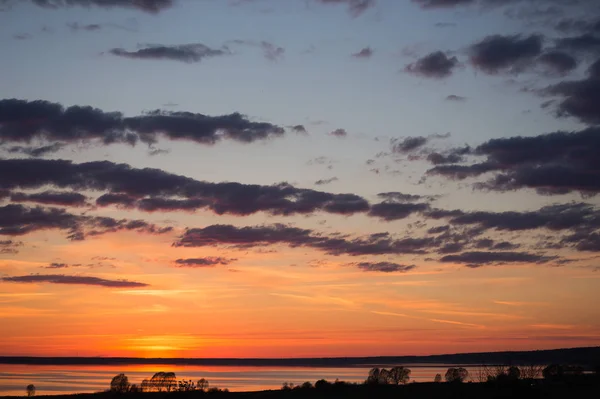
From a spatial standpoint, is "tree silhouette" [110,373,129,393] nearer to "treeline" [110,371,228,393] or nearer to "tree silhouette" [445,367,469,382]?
"treeline" [110,371,228,393]

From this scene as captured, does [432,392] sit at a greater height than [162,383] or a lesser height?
lesser

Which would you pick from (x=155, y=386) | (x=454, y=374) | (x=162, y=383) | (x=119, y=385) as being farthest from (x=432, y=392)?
(x=119, y=385)

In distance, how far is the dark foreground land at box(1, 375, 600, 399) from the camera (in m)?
51.9

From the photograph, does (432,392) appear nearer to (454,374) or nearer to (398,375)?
(398,375)

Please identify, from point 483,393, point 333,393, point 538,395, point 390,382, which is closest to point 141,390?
point 333,393

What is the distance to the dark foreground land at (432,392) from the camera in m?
51.9

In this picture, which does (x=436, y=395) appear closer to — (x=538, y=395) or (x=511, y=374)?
(x=538, y=395)

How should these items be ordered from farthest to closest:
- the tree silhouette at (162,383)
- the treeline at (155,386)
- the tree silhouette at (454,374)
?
1. the tree silhouette at (454,374)
2. the tree silhouette at (162,383)
3. the treeline at (155,386)

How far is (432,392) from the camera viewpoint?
54688 mm

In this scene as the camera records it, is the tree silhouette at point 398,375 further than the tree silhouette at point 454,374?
No

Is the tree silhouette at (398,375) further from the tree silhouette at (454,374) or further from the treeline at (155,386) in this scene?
the treeline at (155,386)

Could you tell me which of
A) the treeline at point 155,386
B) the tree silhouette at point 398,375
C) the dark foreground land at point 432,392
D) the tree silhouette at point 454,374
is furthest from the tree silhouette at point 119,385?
the tree silhouette at point 454,374

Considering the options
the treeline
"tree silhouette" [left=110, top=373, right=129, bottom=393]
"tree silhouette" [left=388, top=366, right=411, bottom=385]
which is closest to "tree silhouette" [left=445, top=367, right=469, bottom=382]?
"tree silhouette" [left=388, top=366, right=411, bottom=385]

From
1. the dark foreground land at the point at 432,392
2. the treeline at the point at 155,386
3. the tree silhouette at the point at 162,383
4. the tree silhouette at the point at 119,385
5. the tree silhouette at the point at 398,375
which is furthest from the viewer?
the tree silhouette at the point at 398,375
